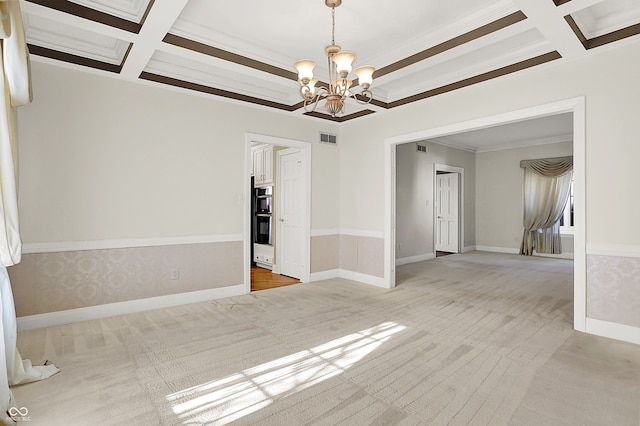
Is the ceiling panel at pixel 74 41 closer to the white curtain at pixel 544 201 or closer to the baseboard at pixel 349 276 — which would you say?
the baseboard at pixel 349 276

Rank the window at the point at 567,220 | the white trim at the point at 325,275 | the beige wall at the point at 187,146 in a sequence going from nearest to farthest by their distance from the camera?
the beige wall at the point at 187,146
the white trim at the point at 325,275
the window at the point at 567,220

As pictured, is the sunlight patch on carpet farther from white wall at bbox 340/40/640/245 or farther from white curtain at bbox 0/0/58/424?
white wall at bbox 340/40/640/245

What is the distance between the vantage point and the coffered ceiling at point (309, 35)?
2693mm

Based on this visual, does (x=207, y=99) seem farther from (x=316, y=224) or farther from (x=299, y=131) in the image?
(x=316, y=224)

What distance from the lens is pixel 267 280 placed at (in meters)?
5.64

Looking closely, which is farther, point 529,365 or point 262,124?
point 262,124

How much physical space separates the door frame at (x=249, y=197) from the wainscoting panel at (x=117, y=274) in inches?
5.1

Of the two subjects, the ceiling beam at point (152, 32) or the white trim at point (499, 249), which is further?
the white trim at point (499, 249)

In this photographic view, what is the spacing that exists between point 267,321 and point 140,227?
1915 millimetres

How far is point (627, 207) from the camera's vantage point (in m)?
3.08

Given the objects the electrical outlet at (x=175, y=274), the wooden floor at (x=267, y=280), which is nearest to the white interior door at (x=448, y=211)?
the wooden floor at (x=267, y=280)

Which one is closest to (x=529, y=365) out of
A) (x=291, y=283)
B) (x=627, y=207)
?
(x=627, y=207)

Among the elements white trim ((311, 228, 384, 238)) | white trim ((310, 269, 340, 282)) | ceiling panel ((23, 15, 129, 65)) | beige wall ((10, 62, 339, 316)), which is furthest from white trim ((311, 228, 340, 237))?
ceiling panel ((23, 15, 129, 65))

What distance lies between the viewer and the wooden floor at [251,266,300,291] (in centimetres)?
524
